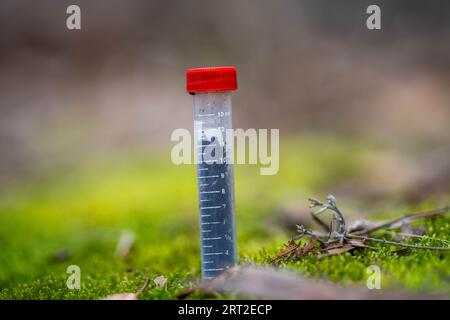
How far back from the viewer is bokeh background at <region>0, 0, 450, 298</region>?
10602 mm

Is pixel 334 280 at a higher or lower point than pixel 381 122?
lower

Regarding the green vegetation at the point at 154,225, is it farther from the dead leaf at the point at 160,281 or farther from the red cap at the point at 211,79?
the red cap at the point at 211,79

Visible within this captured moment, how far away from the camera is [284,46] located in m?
11.9

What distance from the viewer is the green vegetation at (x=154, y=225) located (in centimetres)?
299

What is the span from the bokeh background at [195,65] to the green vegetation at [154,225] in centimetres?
26

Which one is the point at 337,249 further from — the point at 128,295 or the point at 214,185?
the point at 128,295

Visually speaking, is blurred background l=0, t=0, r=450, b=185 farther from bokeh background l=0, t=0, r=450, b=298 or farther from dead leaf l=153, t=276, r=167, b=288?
dead leaf l=153, t=276, r=167, b=288

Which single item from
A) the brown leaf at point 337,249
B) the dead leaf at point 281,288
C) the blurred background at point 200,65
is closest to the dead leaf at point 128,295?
the dead leaf at point 281,288

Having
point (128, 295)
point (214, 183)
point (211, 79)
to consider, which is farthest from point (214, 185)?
point (128, 295)

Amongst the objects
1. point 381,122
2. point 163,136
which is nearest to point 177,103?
point 163,136

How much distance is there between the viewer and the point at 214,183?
315 cm

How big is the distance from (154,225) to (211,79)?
3170mm
